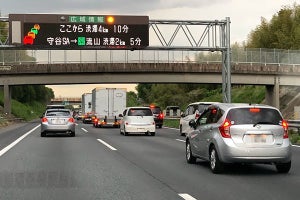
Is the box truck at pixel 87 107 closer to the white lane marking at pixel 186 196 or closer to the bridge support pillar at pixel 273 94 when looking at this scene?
the bridge support pillar at pixel 273 94

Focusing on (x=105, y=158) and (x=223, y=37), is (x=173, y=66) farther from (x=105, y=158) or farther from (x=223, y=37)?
(x=105, y=158)

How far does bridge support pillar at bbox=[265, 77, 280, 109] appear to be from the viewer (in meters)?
57.6

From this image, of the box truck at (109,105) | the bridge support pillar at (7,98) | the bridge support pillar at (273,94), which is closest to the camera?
the box truck at (109,105)

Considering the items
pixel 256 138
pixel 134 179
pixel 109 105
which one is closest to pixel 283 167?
pixel 256 138

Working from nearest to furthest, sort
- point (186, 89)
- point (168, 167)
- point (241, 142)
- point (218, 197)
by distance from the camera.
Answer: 1. point (218, 197)
2. point (241, 142)
3. point (168, 167)
4. point (186, 89)

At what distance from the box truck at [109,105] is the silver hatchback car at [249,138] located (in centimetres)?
2797

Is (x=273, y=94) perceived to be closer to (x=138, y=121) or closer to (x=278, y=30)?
(x=278, y=30)

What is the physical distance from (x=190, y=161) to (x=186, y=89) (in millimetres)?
93329

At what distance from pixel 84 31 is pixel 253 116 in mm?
25538

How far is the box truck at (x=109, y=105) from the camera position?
129 feet

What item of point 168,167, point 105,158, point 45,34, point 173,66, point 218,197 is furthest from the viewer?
point 173,66

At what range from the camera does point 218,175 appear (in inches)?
Answer: 439

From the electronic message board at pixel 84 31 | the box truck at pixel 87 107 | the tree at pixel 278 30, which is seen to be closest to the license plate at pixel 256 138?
the electronic message board at pixel 84 31

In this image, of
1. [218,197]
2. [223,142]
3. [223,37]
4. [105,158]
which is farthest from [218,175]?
[223,37]
